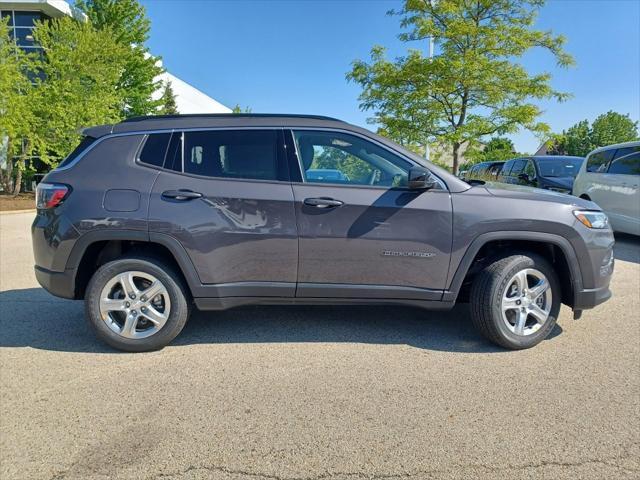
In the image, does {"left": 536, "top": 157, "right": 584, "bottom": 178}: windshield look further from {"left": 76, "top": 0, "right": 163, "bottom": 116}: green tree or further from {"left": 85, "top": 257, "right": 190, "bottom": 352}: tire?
{"left": 76, "top": 0, "right": 163, "bottom": 116}: green tree

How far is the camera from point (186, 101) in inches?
1689

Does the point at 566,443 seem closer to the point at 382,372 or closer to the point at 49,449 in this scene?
the point at 382,372

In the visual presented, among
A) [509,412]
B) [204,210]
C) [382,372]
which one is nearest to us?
[509,412]

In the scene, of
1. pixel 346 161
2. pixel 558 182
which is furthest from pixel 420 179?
pixel 558 182

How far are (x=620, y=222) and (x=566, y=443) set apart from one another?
24.1 feet

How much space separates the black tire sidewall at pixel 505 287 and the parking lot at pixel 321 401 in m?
0.15

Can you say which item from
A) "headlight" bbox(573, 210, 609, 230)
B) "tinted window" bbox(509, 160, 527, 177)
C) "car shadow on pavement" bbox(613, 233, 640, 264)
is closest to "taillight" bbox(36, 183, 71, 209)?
"headlight" bbox(573, 210, 609, 230)

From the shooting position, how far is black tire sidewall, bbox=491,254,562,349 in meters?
3.39

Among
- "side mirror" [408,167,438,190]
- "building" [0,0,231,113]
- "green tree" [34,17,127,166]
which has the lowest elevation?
"side mirror" [408,167,438,190]

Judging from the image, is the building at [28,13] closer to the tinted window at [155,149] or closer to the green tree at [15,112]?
the green tree at [15,112]

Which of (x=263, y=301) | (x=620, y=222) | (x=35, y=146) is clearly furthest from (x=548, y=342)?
(x=35, y=146)

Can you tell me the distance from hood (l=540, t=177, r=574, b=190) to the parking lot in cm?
704

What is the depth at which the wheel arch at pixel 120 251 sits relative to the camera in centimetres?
334

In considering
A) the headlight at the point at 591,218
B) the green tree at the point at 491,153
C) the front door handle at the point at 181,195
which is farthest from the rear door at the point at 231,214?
the green tree at the point at 491,153
